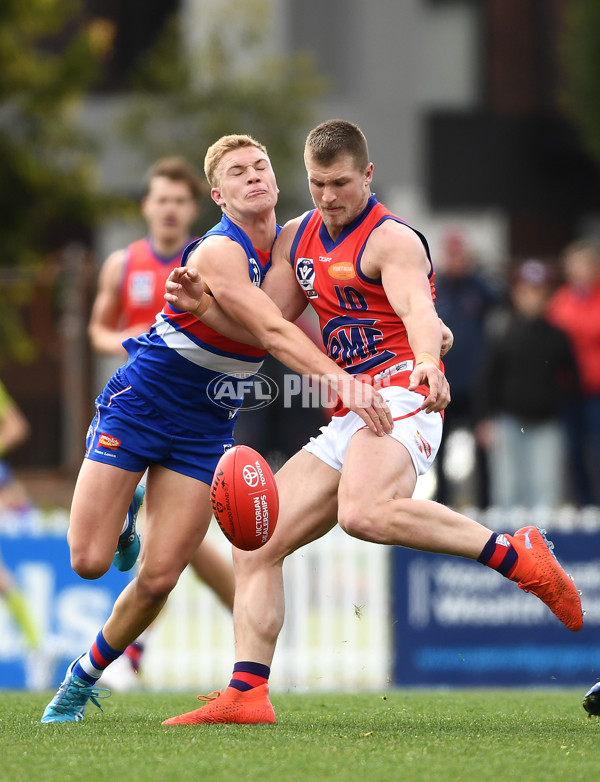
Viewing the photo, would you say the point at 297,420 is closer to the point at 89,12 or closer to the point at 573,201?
the point at 573,201

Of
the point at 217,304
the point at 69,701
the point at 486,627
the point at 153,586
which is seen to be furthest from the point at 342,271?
the point at 486,627

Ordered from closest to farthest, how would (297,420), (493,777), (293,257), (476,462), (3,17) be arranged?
(493,777), (293,257), (476,462), (297,420), (3,17)

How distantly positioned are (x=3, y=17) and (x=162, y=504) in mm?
11716

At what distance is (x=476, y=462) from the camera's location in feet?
34.3

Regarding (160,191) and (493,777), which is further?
(160,191)

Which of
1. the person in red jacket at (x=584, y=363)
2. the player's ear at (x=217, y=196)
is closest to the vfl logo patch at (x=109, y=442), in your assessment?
the player's ear at (x=217, y=196)

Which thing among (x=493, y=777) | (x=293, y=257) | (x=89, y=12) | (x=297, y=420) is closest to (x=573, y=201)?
(x=89, y=12)

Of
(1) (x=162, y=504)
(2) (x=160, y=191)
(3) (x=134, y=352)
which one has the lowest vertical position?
(1) (x=162, y=504)

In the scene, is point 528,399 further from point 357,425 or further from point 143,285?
point 357,425

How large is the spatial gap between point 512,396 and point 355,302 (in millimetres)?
5377

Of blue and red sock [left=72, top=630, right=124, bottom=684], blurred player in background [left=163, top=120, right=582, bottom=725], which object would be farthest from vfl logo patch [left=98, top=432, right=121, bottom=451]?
blue and red sock [left=72, top=630, right=124, bottom=684]

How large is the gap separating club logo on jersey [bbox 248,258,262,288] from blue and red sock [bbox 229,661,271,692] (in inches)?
57.7

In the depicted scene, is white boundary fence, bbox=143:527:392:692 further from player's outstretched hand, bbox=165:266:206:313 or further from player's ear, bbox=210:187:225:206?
player's outstretched hand, bbox=165:266:206:313

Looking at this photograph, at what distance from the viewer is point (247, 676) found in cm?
511
